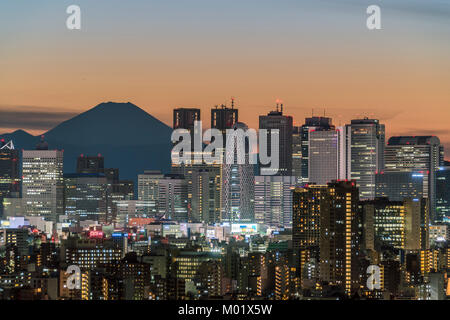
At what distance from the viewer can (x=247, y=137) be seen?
160 ft

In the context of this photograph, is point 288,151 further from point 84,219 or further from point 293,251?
point 293,251

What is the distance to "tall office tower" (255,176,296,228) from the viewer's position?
40128 mm

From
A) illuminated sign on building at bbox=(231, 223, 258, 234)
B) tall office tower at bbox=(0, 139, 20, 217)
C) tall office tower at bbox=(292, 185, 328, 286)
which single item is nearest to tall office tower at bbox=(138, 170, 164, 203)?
tall office tower at bbox=(0, 139, 20, 217)

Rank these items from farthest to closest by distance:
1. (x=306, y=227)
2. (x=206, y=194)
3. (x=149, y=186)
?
(x=149, y=186) < (x=206, y=194) < (x=306, y=227)

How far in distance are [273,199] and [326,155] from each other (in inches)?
128

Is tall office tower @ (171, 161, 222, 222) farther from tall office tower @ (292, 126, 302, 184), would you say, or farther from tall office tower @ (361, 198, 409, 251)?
tall office tower @ (361, 198, 409, 251)

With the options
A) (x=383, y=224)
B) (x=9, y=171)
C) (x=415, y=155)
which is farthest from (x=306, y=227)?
(x=9, y=171)

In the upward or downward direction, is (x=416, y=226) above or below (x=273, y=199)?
below

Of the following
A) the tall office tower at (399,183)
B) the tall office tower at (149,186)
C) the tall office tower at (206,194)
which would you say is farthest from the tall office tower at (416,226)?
the tall office tower at (149,186)

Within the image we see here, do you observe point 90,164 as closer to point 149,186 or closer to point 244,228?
point 149,186

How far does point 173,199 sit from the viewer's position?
149 ft

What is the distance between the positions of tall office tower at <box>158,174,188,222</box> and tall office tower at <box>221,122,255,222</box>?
2029 mm
